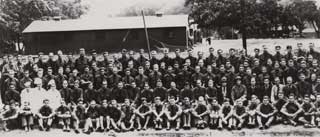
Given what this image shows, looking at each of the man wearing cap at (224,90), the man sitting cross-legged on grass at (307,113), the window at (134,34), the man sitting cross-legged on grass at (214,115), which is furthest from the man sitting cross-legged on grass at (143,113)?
the window at (134,34)

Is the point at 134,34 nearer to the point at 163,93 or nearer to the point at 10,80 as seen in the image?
the point at 10,80

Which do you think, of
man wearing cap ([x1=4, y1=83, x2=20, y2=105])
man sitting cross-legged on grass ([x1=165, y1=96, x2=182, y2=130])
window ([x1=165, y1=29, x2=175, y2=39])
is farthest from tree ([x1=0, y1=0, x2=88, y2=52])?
man sitting cross-legged on grass ([x1=165, y1=96, x2=182, y2=130])

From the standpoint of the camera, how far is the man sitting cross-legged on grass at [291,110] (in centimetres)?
846

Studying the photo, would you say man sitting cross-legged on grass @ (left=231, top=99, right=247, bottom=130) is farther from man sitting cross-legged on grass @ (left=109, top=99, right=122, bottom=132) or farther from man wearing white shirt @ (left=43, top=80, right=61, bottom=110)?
man wearing white shirt @ (left=43, top=80, right=61, bottom=110)

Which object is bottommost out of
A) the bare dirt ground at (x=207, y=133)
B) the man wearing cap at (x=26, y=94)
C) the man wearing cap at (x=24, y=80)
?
the bare dirt ground at (x=207, y=133)

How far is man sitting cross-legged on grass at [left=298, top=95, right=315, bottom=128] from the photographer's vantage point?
8333mm

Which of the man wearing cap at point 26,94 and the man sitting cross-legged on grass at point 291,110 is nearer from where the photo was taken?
the man sitting cross-legged on grass at point 291,110

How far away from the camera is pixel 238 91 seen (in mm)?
9234

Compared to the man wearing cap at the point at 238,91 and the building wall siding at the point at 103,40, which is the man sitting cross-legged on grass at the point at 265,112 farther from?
the building wall siding at the point at 103,40

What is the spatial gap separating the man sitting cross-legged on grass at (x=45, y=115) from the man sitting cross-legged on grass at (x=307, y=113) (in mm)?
5141

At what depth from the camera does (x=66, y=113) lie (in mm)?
8766

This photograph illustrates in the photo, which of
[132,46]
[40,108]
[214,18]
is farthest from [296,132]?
[132,46]

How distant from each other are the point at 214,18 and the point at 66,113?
14331 millimetres

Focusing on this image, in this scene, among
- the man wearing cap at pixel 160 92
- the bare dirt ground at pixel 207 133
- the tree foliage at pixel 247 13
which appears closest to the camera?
the bare dirt ground at pixel 207 133
